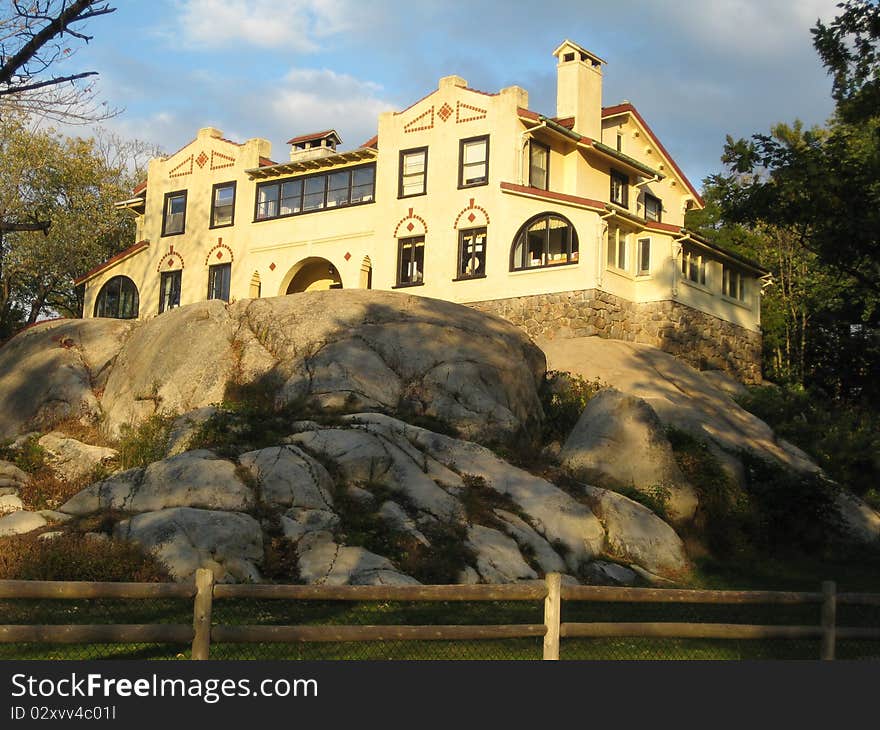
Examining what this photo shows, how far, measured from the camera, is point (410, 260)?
42.9m

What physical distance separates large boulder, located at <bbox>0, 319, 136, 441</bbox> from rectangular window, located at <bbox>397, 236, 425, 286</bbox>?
437 inches

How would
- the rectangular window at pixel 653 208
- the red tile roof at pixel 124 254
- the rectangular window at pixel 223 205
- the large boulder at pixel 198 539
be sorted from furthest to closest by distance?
1. the red tile roof at pixel 124 254
2. the rectangular window at pixel 223 205
3. the rectangular window at pixel 653 208
4. the large boulder at pixel 198 539

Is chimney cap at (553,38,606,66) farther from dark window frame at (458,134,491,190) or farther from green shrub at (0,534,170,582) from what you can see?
green shrub at (0,534,170,582)

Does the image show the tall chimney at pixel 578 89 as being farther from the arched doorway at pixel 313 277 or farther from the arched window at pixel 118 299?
the arched window at pixel 118 299

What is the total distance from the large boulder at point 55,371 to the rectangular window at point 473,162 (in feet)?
44.5

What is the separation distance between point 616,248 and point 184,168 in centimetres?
2046

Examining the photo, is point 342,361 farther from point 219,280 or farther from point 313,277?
point 219,280

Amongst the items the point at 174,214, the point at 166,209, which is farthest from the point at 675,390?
the point at 166,209

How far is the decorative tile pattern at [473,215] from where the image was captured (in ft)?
135

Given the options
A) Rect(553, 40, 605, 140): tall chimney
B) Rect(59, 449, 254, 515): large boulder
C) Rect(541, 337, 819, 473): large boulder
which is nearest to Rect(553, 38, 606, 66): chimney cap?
Rect(553, 40, 605, 140): tall chimney

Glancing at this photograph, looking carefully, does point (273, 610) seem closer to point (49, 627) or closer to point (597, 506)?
point (49, 627)

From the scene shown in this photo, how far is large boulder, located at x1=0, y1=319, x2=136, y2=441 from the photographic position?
102 feet

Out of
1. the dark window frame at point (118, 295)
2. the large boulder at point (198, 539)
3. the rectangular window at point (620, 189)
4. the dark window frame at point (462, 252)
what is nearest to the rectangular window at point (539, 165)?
the dark window frame at point (462, 252)

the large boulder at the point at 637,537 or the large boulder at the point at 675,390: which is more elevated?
the large boulder at the point at 675,390
